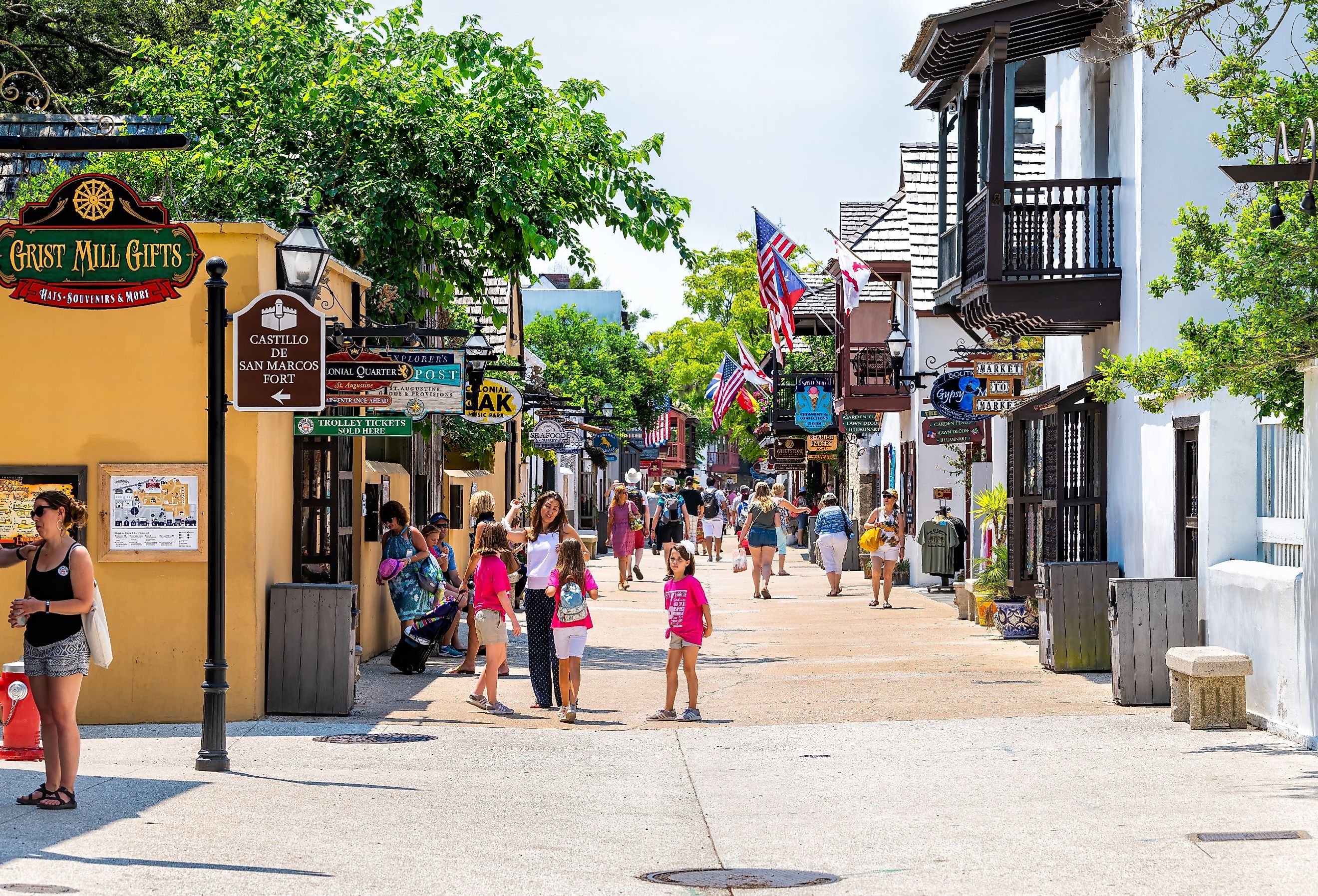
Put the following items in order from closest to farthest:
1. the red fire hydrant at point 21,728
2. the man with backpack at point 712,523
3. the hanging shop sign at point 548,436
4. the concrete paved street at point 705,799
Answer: the concrete paved street at point 705,799, the red fire hydrant at point 21,728, the hanging shop sign at point 548,436, the man with backpack at point 712,523

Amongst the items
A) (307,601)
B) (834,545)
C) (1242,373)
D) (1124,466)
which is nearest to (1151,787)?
(1242,373)

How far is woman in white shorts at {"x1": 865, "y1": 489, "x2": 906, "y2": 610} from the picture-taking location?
78.7 feet

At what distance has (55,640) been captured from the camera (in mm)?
8703

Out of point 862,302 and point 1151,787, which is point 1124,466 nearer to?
point 1151,787

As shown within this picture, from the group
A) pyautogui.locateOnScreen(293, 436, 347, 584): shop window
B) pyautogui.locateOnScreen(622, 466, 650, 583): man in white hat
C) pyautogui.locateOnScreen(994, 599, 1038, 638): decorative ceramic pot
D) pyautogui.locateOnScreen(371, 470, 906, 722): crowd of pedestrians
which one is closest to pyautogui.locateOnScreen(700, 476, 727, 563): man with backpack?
pyautogui.locateOnScreen(622, 466, 650, 583): man in white hat

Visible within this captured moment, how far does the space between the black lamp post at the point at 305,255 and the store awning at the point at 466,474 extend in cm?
1145

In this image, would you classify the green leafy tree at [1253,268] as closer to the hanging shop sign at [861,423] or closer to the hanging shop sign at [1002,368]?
the hanging shop sign at [1002,368]

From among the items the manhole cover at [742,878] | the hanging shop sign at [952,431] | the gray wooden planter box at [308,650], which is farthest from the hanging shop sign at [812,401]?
the manhole cover at [742,878]

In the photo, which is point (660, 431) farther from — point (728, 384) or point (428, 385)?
point (428, 385)

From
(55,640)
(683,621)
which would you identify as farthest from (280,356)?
(683,621)

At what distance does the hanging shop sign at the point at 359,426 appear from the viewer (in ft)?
43.0

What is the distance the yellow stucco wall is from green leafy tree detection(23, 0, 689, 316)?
188 inches

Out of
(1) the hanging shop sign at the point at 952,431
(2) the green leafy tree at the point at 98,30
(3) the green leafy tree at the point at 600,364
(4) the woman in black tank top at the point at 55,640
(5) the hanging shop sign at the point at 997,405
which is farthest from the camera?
(3) the green leafy tree at the point at 600,364

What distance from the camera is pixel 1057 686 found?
14641mm
